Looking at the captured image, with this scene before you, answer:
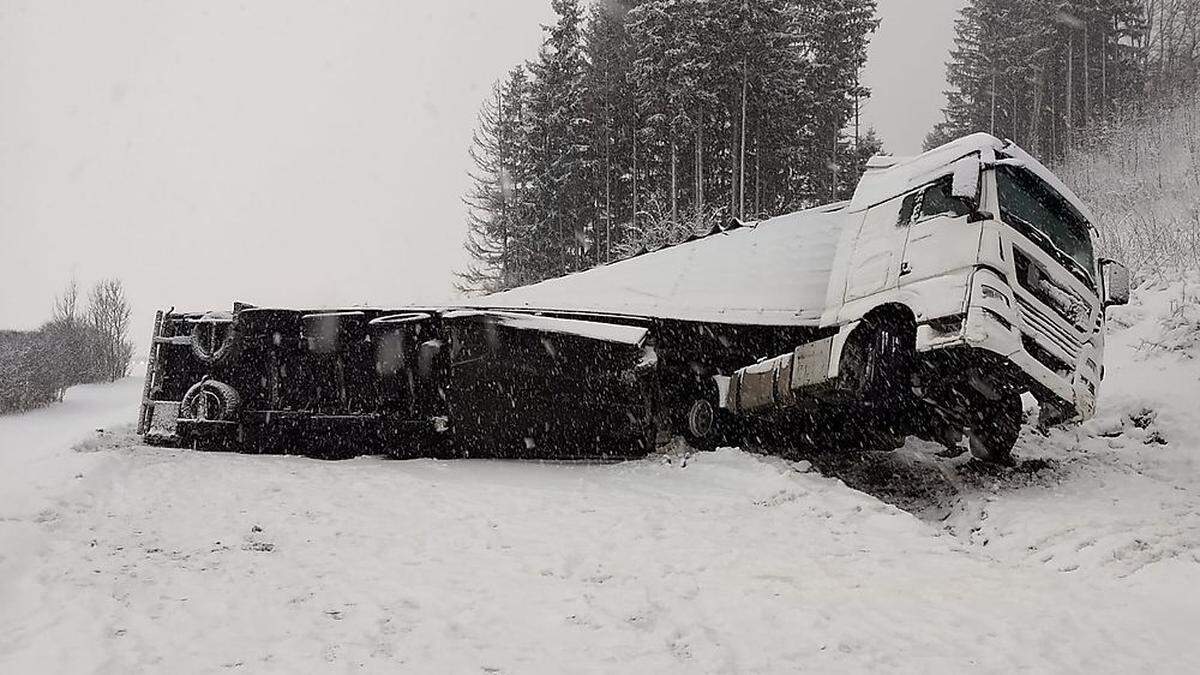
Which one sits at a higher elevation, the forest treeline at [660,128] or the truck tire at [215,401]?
the forest treeline at [660,128]

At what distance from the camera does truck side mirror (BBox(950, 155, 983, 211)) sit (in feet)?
21.9

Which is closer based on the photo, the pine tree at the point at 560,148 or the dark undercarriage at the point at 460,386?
the dark undercarriage at the point at 460,386

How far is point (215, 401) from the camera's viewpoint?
955cm

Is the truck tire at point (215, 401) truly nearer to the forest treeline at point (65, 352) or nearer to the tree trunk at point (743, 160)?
the forest treeline at point (65, 352)

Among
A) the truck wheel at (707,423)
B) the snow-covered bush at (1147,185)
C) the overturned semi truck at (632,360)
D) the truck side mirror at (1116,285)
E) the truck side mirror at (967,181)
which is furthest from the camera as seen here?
the snow-covered bush at (1147,185)

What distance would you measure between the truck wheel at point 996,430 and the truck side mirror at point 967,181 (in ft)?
6.95

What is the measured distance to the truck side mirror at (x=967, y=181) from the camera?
666 centimetres

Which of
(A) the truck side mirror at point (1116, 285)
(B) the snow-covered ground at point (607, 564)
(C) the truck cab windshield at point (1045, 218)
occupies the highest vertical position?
(C) the truck cab windshield at point (1045, 218)

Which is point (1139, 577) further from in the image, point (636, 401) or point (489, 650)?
point (636, 401)

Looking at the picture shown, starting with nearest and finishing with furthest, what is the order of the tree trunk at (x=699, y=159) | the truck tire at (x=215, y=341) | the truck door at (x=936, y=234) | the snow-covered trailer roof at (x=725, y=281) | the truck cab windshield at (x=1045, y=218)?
the truck door at (x=936, y=234), the truck cab windshield at (x=1045, y=218), the snow-covered trailer roof at (x=725, y=281), the truck tire at (x=215, y=341), the tree trunk at (x=699, y=159)

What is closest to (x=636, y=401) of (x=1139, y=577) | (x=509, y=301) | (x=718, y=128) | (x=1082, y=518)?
(x=509, y=301)

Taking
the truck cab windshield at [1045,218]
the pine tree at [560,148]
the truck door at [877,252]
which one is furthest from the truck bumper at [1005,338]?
the pine tree at [560,148]

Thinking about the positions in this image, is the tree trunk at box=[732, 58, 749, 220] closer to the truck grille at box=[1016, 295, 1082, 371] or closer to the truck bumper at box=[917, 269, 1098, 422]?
the truck grille at box=[1016, 295, 1082, 371]

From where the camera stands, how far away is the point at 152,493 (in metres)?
6.94
